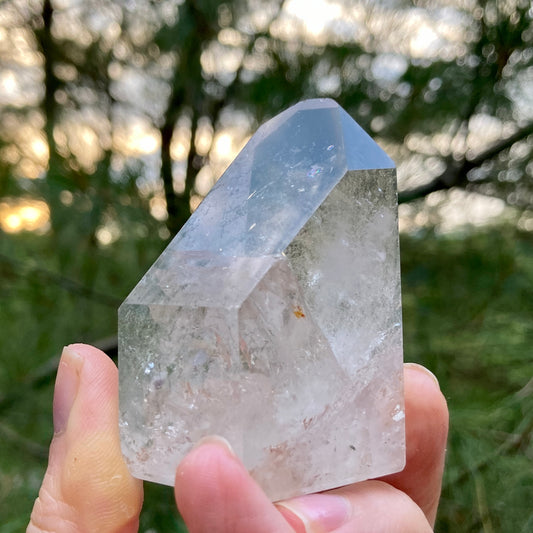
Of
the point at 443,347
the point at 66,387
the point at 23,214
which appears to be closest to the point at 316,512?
the point at 66,387

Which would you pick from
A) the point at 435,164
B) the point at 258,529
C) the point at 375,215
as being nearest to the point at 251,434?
the point at 258,529

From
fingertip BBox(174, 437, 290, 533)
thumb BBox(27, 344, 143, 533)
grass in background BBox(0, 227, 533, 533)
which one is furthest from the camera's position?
grass in background BBox(0, 227, 533, 533)

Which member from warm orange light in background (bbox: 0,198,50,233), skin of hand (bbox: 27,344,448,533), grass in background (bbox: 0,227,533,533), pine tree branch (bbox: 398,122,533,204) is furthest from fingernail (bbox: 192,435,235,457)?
warm orange light in background (bbox: 0,198,50,233)

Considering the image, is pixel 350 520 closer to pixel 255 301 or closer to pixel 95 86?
pixel 255 301

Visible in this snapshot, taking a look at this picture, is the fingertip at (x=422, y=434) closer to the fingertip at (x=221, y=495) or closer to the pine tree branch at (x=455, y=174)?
the fingertip at (x=221, y=495)

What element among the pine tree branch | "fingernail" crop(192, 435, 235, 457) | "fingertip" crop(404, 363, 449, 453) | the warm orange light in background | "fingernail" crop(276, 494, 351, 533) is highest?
the warm orange light in background

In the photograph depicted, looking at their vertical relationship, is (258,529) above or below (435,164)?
below

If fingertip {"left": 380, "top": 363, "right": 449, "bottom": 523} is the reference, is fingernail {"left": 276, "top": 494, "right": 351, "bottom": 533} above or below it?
below

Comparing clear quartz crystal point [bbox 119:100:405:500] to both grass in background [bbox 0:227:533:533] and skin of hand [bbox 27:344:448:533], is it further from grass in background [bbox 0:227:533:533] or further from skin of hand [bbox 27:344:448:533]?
grass in background [bbox 0:227:533:533]
